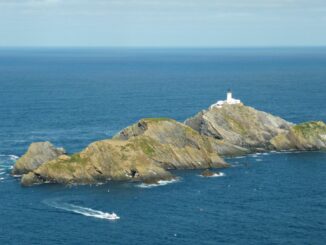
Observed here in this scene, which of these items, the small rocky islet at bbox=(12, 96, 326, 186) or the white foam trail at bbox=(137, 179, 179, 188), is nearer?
the white foam trail at bbox=(137, 179, 179, 188)

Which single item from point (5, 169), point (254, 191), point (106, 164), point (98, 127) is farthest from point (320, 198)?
point (98, 127)

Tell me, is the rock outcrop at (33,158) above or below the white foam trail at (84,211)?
above

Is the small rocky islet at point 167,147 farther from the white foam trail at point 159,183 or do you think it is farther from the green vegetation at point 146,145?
the white foam trail at point 159,183

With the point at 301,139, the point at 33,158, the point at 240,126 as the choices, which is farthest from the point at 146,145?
the point at 301,139

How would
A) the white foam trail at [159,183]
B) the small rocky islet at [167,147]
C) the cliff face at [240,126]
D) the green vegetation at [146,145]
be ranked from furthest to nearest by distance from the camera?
the cliff face at [240,126] < the green vegetation at [146,145] < the small rocky islet at [167,147] < the white foam trail at [159,183]

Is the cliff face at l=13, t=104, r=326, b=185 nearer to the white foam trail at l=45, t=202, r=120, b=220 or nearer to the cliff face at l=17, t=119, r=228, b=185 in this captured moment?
the cliff face at l=17, t=119, r=228, b=185

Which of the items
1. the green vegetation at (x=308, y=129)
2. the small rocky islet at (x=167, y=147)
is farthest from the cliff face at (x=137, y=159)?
the green vegetation at (x=308, y=129)

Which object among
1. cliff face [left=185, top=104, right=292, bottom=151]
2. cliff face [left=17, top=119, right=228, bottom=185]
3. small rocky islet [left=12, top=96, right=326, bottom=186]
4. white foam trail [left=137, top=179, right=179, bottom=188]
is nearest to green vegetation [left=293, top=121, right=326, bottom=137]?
small rocky islet [left=12, top=96, right=326, bottom=186]
